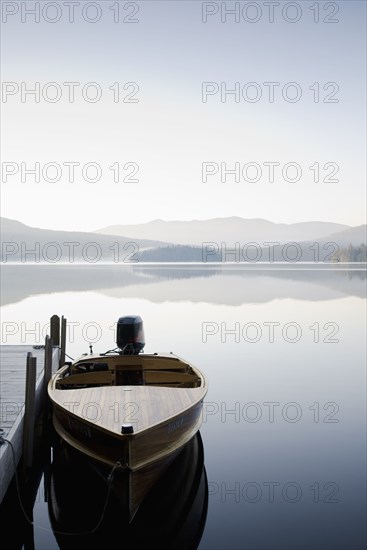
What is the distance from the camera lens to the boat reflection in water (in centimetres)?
698

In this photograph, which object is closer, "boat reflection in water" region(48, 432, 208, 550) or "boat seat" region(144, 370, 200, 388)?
"boat reflection in water" region(48, 432, 208, 550)

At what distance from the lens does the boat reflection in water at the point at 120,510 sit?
6.98 metres

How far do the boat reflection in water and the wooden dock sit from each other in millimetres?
800

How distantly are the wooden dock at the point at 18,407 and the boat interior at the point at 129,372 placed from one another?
2.45 feet

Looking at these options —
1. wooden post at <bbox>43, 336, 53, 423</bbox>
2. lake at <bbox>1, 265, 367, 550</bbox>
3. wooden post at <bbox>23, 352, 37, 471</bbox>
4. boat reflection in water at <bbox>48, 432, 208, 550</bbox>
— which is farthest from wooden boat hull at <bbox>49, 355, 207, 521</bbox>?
lake at <bbox>1, 265, 367, 550</bbox>

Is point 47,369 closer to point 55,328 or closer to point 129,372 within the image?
point 129,372

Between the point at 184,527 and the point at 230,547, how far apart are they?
72 centimetres

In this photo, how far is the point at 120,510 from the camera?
6824 mm

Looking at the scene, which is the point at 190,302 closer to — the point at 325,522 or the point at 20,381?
the point at 20,381

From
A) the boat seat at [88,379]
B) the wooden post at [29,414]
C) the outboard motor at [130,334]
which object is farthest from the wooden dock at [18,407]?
the outboard motor at [130,334]

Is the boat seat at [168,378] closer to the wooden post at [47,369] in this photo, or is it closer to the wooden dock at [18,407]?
the wooden post at [47,369]

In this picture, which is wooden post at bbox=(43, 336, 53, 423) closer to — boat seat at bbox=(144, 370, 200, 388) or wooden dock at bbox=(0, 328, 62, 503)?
wooden dock at bbox=(0, 328, 62, 503)

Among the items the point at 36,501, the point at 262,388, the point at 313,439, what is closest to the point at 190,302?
the point at 262,388

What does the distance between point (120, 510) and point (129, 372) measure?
4815 millimetres
